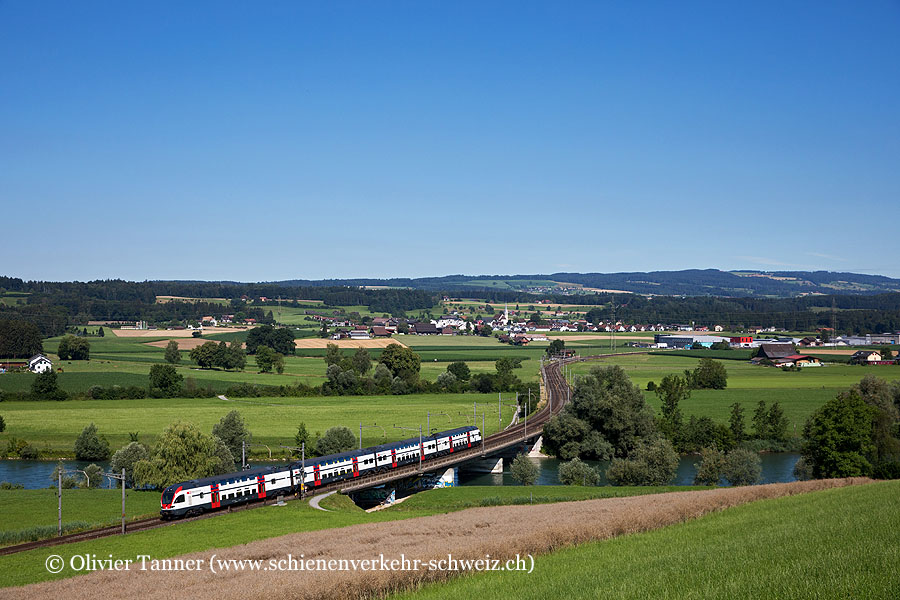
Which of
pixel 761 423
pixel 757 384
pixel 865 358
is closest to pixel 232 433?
pixel 761 423

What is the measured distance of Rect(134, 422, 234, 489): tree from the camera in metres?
66.8

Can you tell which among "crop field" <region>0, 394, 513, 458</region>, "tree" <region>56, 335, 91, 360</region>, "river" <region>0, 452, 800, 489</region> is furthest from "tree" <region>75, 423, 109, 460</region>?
"tree" <region>56, 335, 91, 360</region>

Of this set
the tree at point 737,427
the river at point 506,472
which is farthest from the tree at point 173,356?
the tree at point 737,427

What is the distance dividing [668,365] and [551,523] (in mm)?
134534

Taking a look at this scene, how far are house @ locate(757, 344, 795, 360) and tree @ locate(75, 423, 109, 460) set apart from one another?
12949 centimetres

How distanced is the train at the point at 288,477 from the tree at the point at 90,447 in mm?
32433

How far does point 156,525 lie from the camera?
160 ft

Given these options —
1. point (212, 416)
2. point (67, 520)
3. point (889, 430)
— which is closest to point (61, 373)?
point (212, 416)

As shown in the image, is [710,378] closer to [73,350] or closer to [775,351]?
[775,351]

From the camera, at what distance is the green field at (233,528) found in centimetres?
3622

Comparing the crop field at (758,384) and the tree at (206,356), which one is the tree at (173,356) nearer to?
the tree at (206,356)

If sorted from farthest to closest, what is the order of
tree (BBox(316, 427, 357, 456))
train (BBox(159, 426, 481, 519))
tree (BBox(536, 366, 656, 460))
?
tree (BBox(536, 366, 656, 460)) → tree (BBox(316, 427, 357, 456)) → train (BBox(159, 426, 481, 519))

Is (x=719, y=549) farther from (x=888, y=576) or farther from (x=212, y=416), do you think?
(x=212, y=416)

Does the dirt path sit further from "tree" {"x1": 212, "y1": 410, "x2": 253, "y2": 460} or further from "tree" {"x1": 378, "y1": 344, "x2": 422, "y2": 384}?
"tree" {"x1": 378, "y1": 344, "x2": 422, "y2": 384}
